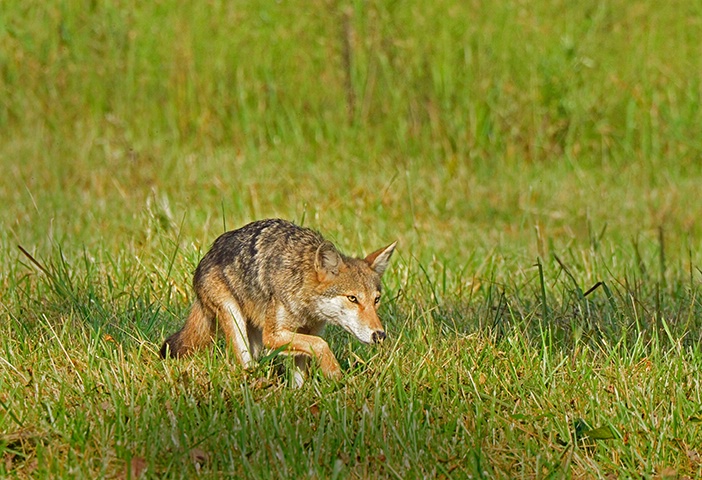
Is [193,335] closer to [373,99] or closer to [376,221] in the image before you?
[376,221]

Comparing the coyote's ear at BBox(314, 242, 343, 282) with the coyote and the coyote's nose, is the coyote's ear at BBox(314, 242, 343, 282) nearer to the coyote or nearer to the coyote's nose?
the coyote

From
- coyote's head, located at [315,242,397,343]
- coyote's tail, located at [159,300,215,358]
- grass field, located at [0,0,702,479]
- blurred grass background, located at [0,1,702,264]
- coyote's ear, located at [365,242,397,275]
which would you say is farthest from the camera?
blurred grass background, located at [0,1,702,264]

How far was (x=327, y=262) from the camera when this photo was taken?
16.3 ft

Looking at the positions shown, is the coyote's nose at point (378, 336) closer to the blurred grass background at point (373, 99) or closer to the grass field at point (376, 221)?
the grass field at point (376, 221)

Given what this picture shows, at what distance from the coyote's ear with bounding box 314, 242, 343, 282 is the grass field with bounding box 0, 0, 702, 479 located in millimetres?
404

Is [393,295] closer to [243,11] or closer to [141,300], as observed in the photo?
[141,300]

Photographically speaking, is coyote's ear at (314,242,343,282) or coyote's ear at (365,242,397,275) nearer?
coyote's ear at (314,242,343,282)

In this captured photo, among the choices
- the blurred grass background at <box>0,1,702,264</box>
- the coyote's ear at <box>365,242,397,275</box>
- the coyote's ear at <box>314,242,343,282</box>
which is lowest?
the blurred grass background at <box>0,1,702,264</box>

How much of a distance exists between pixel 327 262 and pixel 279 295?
0.88 ft

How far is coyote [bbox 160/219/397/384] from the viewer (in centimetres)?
489

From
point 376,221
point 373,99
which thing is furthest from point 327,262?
point 373,99

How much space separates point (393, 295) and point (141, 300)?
145 centimetres

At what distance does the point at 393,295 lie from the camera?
6305mm

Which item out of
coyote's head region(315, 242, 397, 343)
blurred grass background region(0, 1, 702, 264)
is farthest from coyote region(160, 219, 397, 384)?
blurred grass background region(0, 1, 702, 264)
